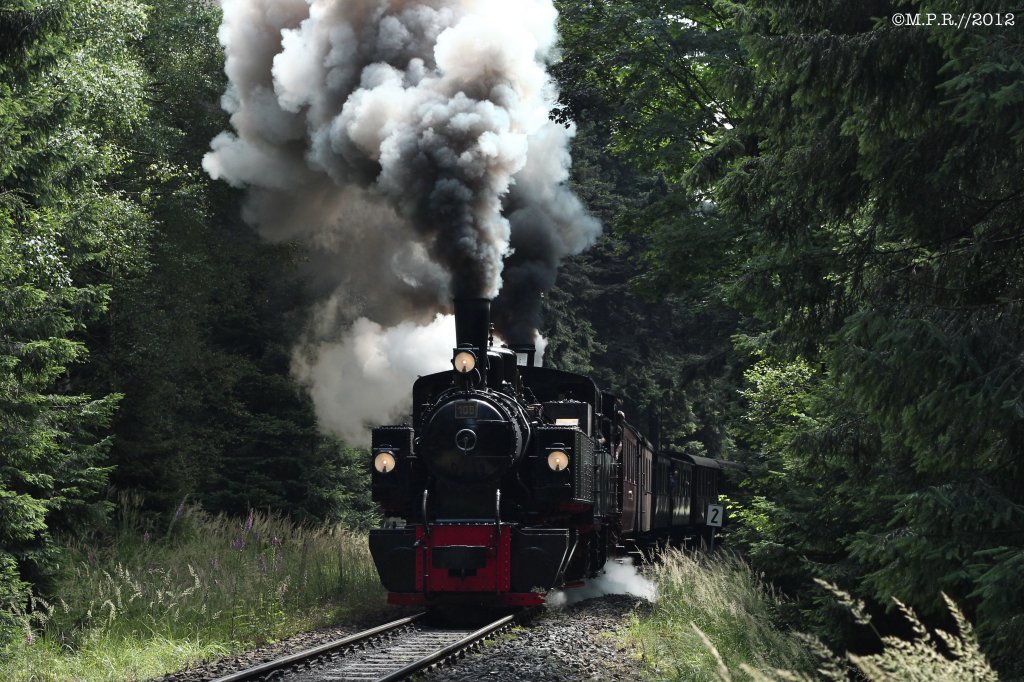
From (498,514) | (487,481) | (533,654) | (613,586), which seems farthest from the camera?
(613,586)

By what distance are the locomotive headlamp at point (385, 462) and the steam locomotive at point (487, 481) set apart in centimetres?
1

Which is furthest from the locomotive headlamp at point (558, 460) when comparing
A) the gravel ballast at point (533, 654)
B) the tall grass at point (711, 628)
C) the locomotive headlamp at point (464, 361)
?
the tall grass at point (711, 628)

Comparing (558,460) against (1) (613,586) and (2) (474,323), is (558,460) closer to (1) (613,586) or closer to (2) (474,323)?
(2) (474,323)

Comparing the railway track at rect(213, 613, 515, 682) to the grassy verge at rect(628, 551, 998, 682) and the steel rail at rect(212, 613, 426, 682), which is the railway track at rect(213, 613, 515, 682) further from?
the grassy verge at rect(628, 551, 998, 682)

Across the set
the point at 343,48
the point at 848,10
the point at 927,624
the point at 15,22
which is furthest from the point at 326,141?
the point at 927,624

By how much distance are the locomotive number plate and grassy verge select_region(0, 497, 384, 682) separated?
2.60 metres

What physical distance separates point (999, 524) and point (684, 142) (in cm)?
1478

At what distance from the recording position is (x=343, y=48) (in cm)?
1557

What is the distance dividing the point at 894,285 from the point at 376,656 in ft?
17.9

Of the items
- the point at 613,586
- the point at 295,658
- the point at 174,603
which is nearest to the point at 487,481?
the point at 174,603

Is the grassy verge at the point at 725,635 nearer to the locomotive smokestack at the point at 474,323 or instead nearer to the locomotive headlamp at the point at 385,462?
the locomotive headlamp at the point at 385,462

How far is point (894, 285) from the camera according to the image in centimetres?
647

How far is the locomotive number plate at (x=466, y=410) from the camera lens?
12.2m

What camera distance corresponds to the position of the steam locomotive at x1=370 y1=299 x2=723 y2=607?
12.0 m
